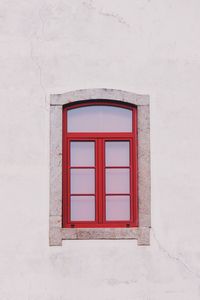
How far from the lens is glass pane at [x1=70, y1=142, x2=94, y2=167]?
8016 mm

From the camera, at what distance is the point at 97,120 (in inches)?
316

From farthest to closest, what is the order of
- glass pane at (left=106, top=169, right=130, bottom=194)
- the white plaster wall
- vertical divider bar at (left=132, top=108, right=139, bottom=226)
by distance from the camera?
glass pane at (left=106, top=169, right=130, bottom=194) → vertical divider bar at (left=132, top=108, right=139, bottom=226) → the white plaster wall

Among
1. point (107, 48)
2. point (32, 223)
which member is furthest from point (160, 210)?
point (107, 48)

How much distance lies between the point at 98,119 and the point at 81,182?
2.56 feet

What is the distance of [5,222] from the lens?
7727 millimetres

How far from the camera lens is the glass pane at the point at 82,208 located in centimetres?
794

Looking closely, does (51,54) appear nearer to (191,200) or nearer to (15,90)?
(15,90)

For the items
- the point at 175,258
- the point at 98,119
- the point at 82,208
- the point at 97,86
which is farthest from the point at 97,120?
the point at 175,258

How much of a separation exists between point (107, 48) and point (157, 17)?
0.71m

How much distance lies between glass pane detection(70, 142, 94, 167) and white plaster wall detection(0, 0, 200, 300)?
1.22 ft

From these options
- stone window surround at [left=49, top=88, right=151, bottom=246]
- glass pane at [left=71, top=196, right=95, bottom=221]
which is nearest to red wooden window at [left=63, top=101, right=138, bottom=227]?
glass pane at [left=71, top=196, right=95, bottom=221]

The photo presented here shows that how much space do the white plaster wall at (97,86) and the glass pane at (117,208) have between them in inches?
13.5

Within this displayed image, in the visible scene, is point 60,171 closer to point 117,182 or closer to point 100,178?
point 100,178

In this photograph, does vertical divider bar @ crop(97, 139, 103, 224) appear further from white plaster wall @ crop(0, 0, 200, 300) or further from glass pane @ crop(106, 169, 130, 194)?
white plaster wall @ crop(0, 0, 200, 300)
